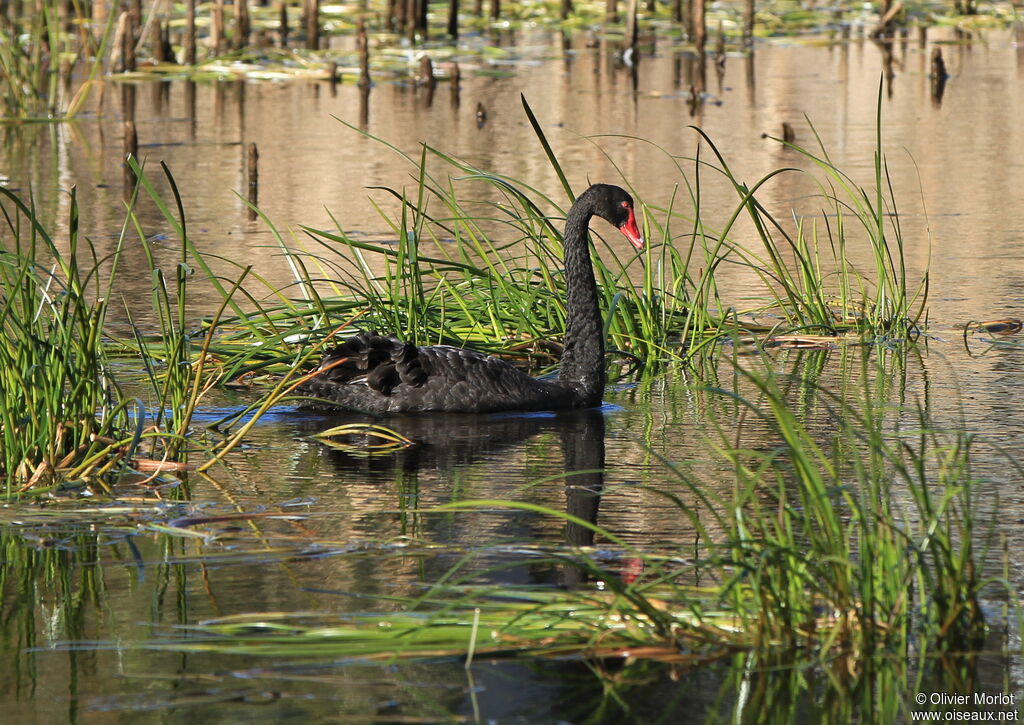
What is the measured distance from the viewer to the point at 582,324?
793cm

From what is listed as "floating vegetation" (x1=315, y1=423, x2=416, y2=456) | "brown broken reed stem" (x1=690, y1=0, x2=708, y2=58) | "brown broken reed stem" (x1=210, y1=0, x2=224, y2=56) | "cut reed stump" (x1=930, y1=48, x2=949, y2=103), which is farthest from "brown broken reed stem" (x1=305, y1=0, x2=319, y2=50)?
"floating vegetation" (x1=315, y1=423, x2=416, y2=456)

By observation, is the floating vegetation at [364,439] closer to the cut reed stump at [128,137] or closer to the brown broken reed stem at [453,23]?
the cut reed stump at [128,137]

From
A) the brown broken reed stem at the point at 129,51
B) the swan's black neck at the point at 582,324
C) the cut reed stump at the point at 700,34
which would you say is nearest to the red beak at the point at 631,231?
the swan's black neck at the point at 582,324

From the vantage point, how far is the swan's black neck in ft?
25.8

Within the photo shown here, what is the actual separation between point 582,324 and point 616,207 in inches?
23.0

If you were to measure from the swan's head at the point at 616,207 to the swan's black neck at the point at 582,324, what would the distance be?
46 mm

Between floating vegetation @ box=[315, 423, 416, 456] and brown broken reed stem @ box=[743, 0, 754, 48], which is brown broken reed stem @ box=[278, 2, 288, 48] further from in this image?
floating vegetation @ box=[315, 423, 416, 456]

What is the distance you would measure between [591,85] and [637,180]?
26.3ft

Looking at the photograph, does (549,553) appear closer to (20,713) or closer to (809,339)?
(20,713)

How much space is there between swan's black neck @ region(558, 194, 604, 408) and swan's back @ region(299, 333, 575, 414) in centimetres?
11

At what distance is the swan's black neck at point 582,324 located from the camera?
7.88 meters

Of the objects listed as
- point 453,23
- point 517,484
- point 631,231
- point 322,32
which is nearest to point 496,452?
point 517,484

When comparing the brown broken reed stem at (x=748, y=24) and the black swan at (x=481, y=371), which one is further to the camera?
the brown broken reed stem at (x=748, y=24)

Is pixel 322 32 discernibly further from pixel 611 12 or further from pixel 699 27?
pixel 699 27
